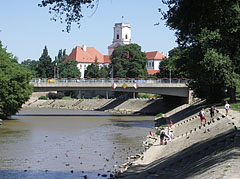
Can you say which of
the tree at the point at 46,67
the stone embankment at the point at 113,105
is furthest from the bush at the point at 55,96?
the tree at the point at 46,67

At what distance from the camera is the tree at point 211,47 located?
23.2 meters

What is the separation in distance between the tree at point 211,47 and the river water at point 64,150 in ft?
29.3

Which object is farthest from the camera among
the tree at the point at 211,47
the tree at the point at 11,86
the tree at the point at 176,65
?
the tree at the point at 11,86

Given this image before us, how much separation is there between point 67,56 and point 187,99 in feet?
401

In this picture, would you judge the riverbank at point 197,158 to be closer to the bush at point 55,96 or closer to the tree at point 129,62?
the bush at point 55,96

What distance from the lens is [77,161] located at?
3114 centimetres

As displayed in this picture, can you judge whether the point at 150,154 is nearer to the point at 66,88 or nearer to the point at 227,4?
the point at 227,4

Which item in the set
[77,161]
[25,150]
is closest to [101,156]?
[77,161]

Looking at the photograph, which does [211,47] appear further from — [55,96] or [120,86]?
[55,96]

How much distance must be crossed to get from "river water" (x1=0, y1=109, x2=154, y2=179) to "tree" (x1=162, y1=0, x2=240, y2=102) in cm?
894

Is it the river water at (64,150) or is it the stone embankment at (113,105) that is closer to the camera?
the river water at (64,150)

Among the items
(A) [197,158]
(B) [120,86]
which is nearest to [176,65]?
(B) [120,86]

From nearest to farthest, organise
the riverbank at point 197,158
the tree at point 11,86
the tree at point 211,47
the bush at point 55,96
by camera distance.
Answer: the riverbank at point 197,158
the tree at point 211,47
the tree at point 11,86
the bush at point 55,96

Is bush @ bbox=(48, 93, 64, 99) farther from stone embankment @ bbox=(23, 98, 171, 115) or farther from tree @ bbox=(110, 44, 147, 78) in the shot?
tree @ bbox=(110, 44, 147, 78)
